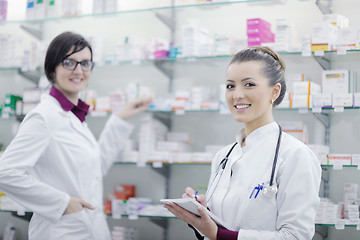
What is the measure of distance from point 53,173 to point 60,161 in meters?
0.10

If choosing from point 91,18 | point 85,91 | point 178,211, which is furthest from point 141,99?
point 178,211

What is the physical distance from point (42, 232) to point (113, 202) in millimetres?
1431

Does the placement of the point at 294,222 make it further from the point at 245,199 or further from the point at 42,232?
the point at 42,232

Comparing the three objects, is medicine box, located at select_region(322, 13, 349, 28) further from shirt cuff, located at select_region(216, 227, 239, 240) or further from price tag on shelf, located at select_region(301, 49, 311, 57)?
shirt cuff, located at select_region(216, 227, 239, 240)

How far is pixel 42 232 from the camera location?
9.90 ft

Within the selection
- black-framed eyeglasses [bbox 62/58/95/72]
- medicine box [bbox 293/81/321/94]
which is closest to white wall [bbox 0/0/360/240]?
medicine box [bbox 293/81/321/94]

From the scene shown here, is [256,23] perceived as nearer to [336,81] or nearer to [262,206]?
[336,81]

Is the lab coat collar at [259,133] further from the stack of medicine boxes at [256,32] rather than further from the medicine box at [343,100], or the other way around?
the stack of medicine boxes at [256,32]

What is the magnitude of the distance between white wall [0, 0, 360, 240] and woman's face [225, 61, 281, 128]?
1.98 m

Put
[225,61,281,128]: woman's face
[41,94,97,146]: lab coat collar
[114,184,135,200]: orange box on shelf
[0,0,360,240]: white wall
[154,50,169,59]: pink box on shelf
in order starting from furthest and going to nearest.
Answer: [114,184,135,200]: orange box on shelf < [154,50,169,59]: pink box on shelf < [0,0,360,240]: white wall < [41,94,97,146]: lab coat collar < [225,61,281,128]: woman's face

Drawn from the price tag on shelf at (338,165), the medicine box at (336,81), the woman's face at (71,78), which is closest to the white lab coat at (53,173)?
the woman's face at (71,78)

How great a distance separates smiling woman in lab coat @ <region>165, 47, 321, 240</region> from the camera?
1.99 meters

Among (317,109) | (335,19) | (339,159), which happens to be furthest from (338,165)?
(335,19)

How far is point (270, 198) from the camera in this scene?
2.04 m
